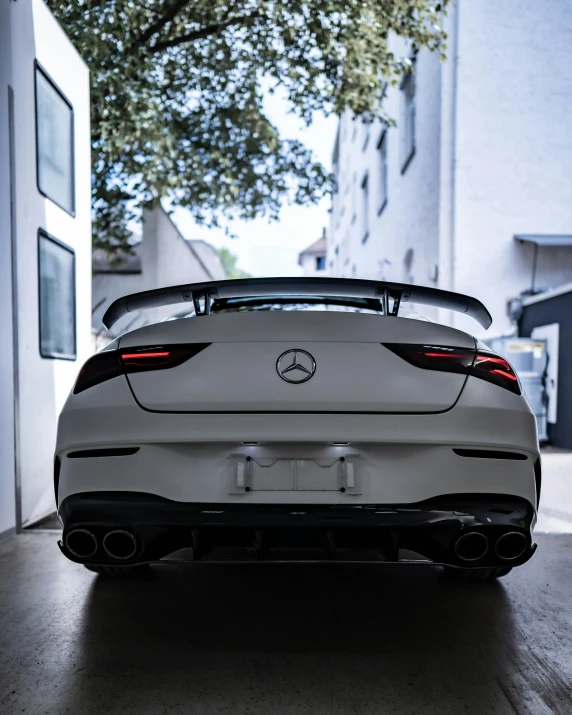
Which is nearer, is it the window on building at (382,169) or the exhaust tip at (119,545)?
the exhaust tip at (119,545)

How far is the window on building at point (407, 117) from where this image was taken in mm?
13094

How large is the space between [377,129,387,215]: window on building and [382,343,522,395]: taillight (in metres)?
14.1

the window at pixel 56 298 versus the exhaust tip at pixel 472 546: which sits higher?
the window at pixel 56 298

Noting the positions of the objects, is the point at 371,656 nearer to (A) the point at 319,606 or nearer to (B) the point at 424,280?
(A) the point at 319,606

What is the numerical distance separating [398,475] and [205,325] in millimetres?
784

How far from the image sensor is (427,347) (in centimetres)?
221

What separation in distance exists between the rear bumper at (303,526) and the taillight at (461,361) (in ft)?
1.27

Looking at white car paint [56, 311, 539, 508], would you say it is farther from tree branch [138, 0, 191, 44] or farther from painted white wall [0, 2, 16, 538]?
tree branch [138, 0, 191, 44]

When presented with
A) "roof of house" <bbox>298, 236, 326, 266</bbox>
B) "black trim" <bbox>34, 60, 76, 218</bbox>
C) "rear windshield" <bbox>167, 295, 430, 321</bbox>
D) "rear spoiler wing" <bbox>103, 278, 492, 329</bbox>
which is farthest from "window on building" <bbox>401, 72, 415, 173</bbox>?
"roof of house" <bbox>298, 236, 326, 266</bbox>

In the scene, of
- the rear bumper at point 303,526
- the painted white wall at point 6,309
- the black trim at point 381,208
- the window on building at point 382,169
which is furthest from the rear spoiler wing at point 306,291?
the window on building at point 382,169

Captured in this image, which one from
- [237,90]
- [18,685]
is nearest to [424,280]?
[237,90]

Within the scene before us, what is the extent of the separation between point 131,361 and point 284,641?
3.70 ft

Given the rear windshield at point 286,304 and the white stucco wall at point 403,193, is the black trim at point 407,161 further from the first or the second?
the rear windshield at point 286,304

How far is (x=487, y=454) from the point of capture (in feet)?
7.09
